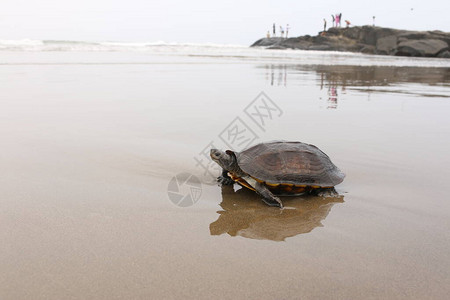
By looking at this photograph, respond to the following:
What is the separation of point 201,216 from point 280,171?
0.84 meters

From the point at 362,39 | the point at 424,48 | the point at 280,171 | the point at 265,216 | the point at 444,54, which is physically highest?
the point at 362,39

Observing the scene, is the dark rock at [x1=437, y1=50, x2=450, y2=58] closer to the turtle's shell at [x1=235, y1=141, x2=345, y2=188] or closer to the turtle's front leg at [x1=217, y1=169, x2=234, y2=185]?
the turtle's shell at [x1=235, y1=141, x2=345, y2=188]

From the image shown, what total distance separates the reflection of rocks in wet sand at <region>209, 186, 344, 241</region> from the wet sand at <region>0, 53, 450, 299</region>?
1 centimetres

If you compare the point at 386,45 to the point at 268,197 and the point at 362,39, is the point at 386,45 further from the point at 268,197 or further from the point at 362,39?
the point at 268,197

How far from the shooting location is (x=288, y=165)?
338cm

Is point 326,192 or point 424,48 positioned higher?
point 424,48

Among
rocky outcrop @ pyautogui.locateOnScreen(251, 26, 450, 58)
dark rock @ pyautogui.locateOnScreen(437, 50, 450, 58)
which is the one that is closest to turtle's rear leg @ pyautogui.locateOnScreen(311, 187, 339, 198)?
dark rock @ pyautogui.locateOnScreen(437, 50, 450, 58)

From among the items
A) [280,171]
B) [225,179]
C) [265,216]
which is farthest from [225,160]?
[265,216]

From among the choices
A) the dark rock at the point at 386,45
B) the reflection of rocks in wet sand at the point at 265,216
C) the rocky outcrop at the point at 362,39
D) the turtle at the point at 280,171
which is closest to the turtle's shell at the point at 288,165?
the turtle at the point at 280,171

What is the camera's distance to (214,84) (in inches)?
383

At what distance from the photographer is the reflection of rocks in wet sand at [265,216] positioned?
106 inches

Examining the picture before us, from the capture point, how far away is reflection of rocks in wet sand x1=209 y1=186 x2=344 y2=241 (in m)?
2.69

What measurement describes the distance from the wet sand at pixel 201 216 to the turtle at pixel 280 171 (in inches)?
5.1

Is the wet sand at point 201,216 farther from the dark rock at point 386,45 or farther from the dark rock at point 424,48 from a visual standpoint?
the dark rock at point 386,45
